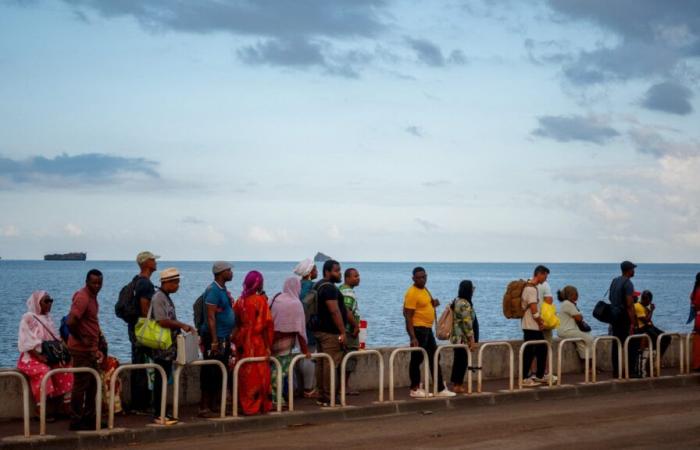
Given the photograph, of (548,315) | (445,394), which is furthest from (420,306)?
(548,315)

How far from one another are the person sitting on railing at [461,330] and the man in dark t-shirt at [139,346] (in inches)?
190

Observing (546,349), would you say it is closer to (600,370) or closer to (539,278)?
(539,278)

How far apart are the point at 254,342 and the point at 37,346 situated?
8.83ft

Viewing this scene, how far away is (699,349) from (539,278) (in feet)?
13.8

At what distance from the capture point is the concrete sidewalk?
12000 mm

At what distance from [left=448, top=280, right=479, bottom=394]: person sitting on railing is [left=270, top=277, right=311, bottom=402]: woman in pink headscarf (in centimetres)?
288

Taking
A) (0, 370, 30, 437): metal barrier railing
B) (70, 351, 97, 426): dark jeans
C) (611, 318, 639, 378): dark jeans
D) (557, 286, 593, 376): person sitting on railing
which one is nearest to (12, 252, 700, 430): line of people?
(70, 351, 97, 426): dark jeans

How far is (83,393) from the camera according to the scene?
487 inches

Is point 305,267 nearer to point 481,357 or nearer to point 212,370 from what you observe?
point 212,370

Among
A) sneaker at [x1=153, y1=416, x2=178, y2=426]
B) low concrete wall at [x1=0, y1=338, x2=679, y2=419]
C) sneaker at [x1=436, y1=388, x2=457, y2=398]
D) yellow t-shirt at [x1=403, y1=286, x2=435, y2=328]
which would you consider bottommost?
sneaker at [x1=153, y1=416, x2=178, y2=426]

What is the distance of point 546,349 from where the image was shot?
17828 millimetres

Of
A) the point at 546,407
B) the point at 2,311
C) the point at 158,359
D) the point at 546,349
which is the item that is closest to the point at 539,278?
the point at 546,349

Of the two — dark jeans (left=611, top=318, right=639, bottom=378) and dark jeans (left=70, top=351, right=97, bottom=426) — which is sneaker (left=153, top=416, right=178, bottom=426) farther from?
dark jeans (left=611, top=318, right=639, bottom=378)

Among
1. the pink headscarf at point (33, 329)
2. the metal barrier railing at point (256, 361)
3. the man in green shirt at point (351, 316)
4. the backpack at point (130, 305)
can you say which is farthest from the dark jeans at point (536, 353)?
the pink headscarf at point (33, 329)
